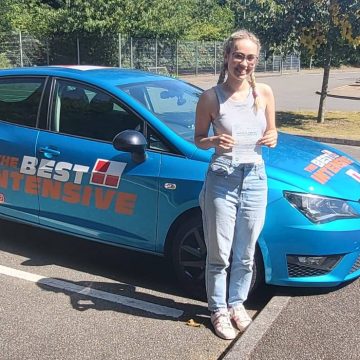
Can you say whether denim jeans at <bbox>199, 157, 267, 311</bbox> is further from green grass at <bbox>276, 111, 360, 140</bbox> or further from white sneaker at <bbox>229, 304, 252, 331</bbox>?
green grass at <bbox>276, 111, 360, 140</bbox>

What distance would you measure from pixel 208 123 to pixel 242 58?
1.33 feet

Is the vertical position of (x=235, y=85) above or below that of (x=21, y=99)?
above

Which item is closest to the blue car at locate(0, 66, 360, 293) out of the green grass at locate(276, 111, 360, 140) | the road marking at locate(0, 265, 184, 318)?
the road marking at locate(0, 265, 184, 318)

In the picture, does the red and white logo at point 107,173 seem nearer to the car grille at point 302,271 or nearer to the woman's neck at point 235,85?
the woman's neck at point 235,85

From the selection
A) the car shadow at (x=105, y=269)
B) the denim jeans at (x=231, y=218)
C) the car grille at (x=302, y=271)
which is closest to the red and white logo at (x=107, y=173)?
the car shadow at (x=105, y=269)

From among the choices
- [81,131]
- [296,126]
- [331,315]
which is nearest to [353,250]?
[331,315]

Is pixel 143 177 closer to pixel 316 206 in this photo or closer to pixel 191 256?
pixel 191 256

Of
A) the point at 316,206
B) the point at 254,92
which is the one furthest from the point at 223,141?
the point at 316,206

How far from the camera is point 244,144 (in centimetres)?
320

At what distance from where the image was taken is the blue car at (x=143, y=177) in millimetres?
3754

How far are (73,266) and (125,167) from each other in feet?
3.65

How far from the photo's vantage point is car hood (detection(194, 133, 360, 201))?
3787mm

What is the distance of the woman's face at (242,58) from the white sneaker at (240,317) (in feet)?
4.82

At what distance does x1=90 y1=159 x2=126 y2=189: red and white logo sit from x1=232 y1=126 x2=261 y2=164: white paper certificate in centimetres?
122
